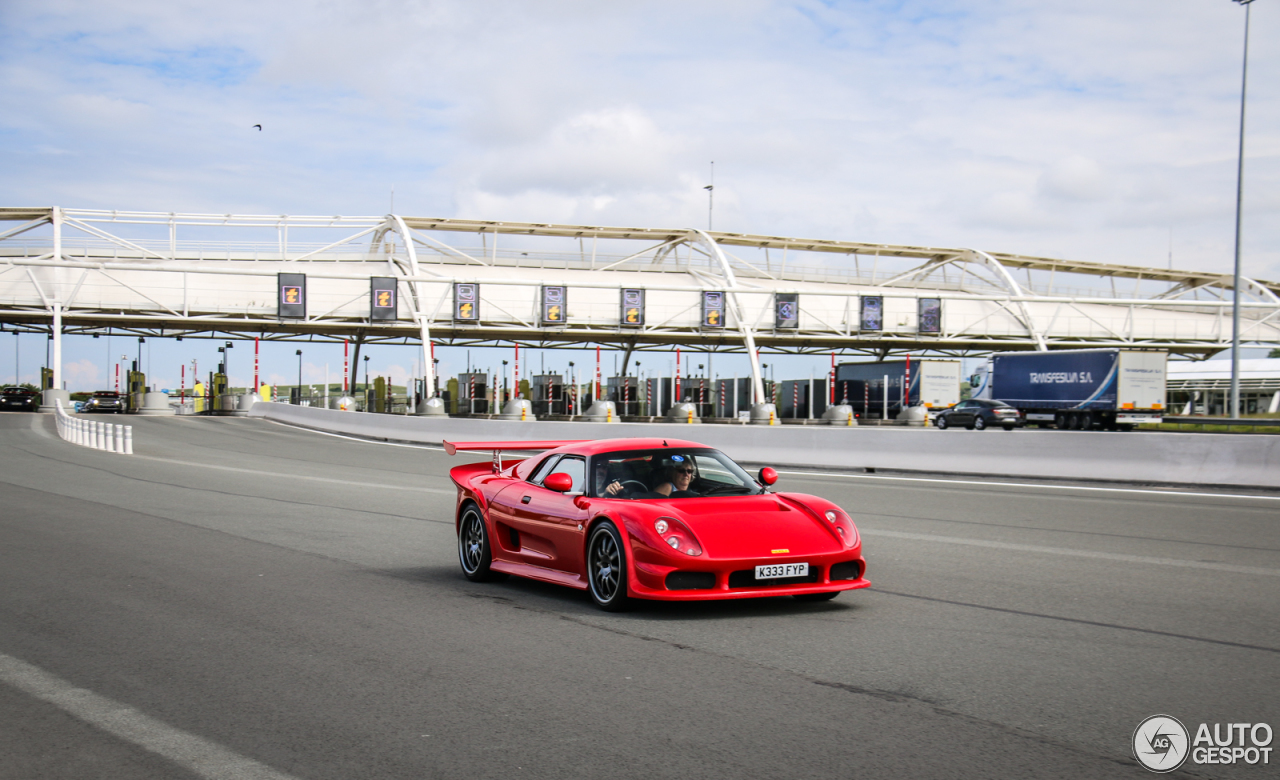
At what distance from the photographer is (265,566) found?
30.6 ft

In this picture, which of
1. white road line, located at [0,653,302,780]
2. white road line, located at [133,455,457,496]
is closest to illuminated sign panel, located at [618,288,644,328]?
white road line, located at [133,455,457,496]

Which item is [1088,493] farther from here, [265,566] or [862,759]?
[862,759]

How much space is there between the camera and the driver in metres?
7.79

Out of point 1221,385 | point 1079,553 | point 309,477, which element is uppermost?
point 1221,385

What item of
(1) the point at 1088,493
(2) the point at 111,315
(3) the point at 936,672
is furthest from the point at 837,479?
(2) the point at 111,315

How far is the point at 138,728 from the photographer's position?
4.66 meters

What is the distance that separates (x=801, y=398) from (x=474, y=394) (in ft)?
60.7

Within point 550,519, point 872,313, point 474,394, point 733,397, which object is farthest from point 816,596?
point 872,313

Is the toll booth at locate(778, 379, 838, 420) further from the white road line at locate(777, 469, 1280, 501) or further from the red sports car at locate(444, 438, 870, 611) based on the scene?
the red sports car at locate(444, 438, 870, 611)

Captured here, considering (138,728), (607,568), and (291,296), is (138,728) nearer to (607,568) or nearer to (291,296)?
(607,568)

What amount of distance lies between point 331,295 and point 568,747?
204ft

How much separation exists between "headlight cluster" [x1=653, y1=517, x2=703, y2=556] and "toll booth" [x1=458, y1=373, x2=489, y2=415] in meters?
54.6

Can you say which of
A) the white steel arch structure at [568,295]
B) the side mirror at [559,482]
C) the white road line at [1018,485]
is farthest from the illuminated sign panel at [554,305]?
the side mirror at [559,482]

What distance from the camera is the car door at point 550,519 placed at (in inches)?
304
